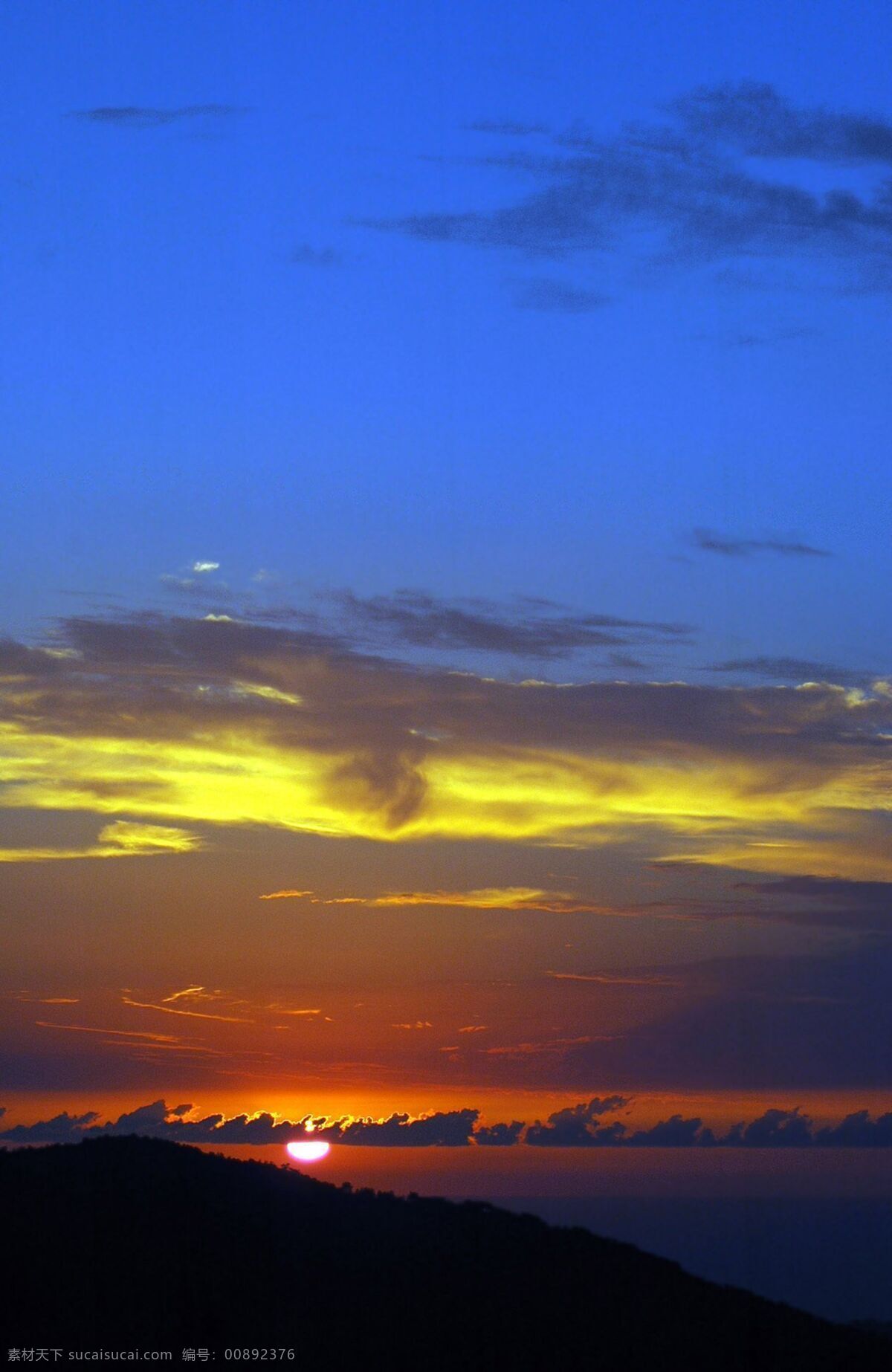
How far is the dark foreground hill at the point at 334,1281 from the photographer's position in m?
40.7

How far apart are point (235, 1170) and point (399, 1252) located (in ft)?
24.6

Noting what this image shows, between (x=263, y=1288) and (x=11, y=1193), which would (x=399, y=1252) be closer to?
(x=263, y=1288)

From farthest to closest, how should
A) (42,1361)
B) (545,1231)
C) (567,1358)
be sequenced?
(545,1231) → (567,1358) → (42,1361)

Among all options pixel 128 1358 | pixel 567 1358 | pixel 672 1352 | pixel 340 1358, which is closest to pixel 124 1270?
pixel 128 1358

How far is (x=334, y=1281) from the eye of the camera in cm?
4375

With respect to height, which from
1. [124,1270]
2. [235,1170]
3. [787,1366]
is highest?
[235,1170]

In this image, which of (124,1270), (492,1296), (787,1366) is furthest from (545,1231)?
(124,1270)

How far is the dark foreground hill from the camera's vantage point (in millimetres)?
40688

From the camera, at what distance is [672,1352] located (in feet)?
141

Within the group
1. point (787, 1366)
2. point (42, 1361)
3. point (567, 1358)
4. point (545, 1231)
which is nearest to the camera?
point (42, 1361)

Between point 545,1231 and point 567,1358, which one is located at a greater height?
point 545,1231

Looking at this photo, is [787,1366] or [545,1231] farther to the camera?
[545,1231]

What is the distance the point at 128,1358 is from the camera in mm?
38875

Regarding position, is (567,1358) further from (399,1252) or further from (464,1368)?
(399,1252)
